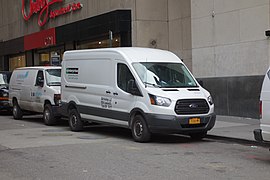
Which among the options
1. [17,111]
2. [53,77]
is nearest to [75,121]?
[53,77]

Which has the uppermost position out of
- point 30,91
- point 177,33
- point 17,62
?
point 177,33

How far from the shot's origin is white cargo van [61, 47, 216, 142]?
1161 cm

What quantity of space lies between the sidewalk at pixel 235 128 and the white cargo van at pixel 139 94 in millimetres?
842

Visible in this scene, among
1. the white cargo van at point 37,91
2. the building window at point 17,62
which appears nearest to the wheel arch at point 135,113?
the white cargo van at point 37,91

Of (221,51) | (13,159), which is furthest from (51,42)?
(13,159)

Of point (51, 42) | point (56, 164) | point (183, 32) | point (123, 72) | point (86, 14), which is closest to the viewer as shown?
point (56, 164)

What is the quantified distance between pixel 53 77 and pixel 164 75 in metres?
5.96

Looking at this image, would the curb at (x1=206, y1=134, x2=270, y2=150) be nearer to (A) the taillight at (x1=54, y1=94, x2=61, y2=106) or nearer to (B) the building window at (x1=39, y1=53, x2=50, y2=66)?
(A) the taillight at (x1=54, y1=94, x2=61, y2=106)

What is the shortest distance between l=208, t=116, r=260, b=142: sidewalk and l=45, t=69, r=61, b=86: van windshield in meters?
5.88

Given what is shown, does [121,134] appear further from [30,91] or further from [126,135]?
[30,91]

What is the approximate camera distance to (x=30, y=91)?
17.9m

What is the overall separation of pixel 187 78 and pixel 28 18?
22694 mm

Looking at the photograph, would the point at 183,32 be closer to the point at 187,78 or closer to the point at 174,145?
the point at 187,78

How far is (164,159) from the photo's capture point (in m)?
9.57
